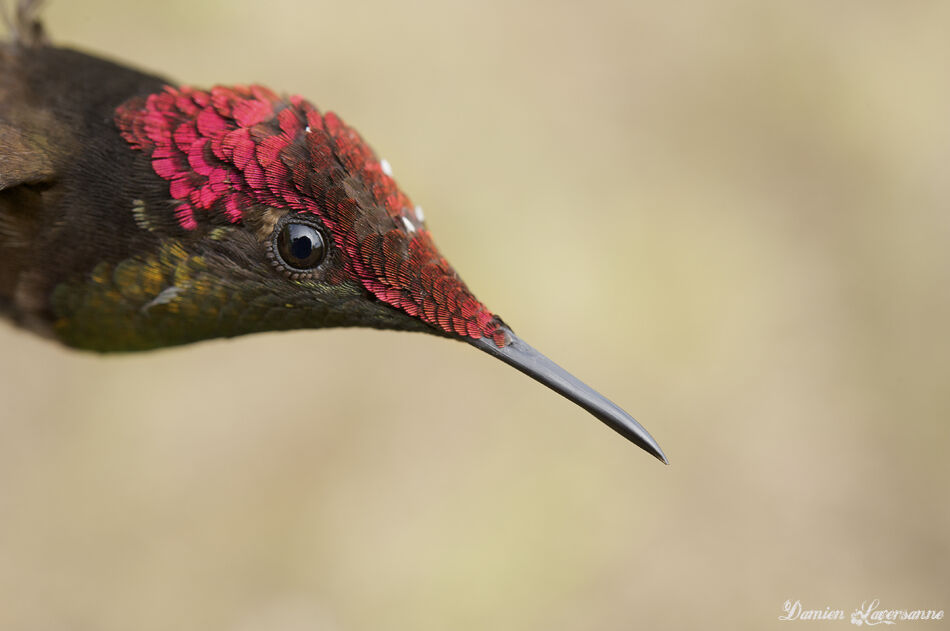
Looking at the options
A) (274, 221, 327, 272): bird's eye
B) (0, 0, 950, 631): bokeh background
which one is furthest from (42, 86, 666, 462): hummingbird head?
(0, 0, 950, 631): bokeh background

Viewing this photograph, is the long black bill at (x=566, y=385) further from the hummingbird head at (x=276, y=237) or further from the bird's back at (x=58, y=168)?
the bird's back at (x=58, y=168)

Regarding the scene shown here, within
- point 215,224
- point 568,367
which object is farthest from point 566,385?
point 568,367

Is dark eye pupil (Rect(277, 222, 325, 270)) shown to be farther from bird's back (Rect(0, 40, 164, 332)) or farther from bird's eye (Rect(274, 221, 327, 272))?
bird's back (Rect(0, 40, 164, 332))

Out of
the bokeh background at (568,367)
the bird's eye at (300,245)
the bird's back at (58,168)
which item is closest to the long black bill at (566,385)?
the bird's eye at (300,245)

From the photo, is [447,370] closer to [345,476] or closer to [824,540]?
[345,476]

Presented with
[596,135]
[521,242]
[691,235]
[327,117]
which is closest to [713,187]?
Result: [691,235]

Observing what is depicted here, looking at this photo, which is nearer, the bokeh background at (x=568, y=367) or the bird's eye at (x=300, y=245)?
the bird's eye at (x=300, y=245)

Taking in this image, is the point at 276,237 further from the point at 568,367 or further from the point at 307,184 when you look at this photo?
the point at 568,367
